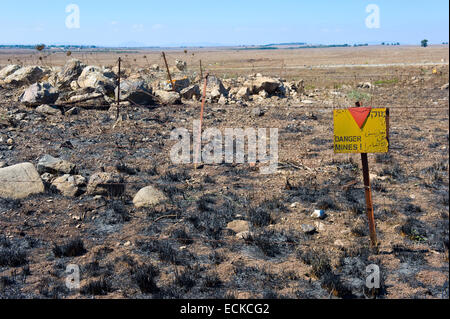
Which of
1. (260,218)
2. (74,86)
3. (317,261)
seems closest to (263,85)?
(74,86)

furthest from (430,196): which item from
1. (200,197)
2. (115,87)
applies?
(115,87)

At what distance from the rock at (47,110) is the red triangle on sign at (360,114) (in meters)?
13.1

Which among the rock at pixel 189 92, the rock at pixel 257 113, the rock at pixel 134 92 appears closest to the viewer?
the rock at pixel 257 113

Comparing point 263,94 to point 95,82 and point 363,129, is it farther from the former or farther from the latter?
point 363,129

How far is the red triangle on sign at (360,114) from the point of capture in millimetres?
5223

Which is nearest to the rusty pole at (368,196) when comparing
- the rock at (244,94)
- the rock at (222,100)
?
the rock at (222,100)

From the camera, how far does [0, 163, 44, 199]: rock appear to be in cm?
802

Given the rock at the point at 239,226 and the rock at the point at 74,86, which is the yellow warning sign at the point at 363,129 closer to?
the rock at the point at 239,226

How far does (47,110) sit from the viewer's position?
1539cm

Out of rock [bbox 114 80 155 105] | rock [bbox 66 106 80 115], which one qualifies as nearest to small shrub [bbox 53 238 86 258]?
rock [bbox 66 106 80 115]

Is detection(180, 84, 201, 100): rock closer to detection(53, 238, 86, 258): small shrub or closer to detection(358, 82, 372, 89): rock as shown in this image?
detection(358, 82, 372, 89): rock

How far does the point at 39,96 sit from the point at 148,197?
10.4 m

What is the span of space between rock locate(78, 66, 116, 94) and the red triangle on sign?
14169 mm

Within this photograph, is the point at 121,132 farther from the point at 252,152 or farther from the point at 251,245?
the point at 251,245
